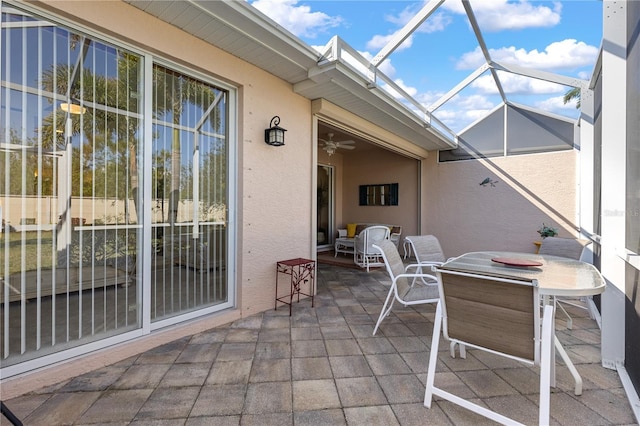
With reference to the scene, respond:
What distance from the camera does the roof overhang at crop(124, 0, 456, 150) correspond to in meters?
2.28

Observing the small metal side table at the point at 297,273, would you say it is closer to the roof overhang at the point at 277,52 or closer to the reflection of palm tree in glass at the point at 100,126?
the reflection of palm tree in glass at the point at 100,126

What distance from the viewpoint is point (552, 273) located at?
2.03m

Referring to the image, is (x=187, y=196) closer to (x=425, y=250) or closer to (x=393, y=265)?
(x=393, y=265)

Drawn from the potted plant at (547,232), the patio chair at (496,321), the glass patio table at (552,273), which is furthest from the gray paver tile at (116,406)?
the potted plant at (547,232)

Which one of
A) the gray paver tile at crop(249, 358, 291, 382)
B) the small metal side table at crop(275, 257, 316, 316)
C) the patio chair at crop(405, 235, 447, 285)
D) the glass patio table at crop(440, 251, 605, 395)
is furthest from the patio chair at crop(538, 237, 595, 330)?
the gray paver tile at crop(249, 358, 291, 382)

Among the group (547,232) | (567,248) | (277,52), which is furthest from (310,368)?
(547,232)

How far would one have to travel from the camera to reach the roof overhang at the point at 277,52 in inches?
89.9

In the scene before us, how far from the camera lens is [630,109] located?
217 centimetres

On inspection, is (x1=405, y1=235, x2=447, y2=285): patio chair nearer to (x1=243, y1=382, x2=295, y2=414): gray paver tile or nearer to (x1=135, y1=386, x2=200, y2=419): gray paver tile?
(x1=243, y1=382, x2=295, y2=414): gray paver tile

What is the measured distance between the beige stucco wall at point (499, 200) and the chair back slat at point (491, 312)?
511cm

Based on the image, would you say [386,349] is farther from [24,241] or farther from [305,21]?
[305,21]

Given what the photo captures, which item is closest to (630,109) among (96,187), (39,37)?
(96,187)

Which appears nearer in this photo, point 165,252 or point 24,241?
point 24,241

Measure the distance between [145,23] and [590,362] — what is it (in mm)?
4317
